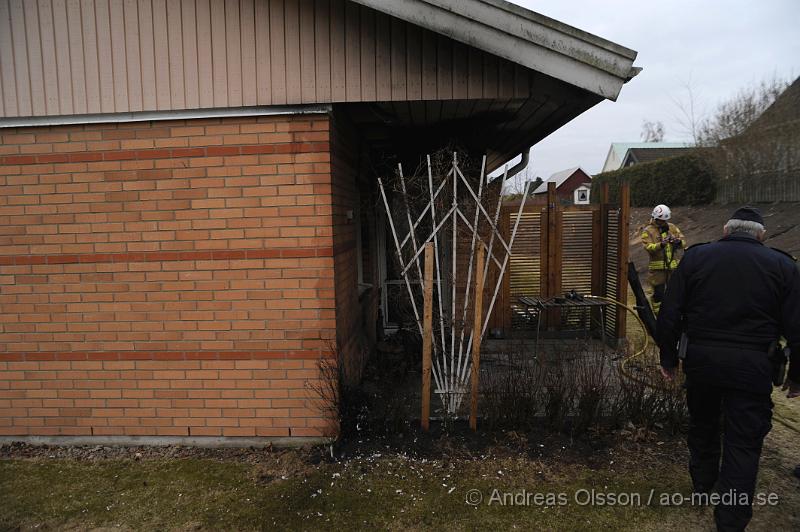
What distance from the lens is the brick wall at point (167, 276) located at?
422cm

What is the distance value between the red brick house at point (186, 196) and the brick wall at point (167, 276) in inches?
0.6

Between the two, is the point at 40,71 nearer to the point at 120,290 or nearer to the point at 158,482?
the point at 120,290

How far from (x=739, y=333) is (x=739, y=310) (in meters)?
0.14

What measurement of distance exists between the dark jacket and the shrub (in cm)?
1698

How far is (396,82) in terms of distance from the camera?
4.12 m

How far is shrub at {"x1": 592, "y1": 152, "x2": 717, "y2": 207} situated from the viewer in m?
19.7

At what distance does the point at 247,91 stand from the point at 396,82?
4.06 ft

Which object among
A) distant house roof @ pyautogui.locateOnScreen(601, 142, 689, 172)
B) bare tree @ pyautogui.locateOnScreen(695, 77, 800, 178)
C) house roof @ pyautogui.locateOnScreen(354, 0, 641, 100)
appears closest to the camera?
house roof @ pyautogui.locateOnScreen(354, 0, 641, 100)

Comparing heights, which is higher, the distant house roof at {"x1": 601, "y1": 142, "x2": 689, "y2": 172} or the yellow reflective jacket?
the distant house roof at {"x1": 601, "y1": 142, "x2": 689, "y2": 172}

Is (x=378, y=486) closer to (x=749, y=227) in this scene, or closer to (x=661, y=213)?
(x=749, y=227)

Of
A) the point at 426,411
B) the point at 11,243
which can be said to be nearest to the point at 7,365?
the point at 11,243

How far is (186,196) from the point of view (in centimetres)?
425

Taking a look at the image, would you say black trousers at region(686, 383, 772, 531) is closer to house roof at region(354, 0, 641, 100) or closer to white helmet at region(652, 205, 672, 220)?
house roof at region(354, 0, 641, 100)

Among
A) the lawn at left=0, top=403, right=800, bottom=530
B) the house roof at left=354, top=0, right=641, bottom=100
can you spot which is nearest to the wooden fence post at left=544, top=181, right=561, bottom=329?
the lawn at left=0, top=403, right=800, bottom=530
